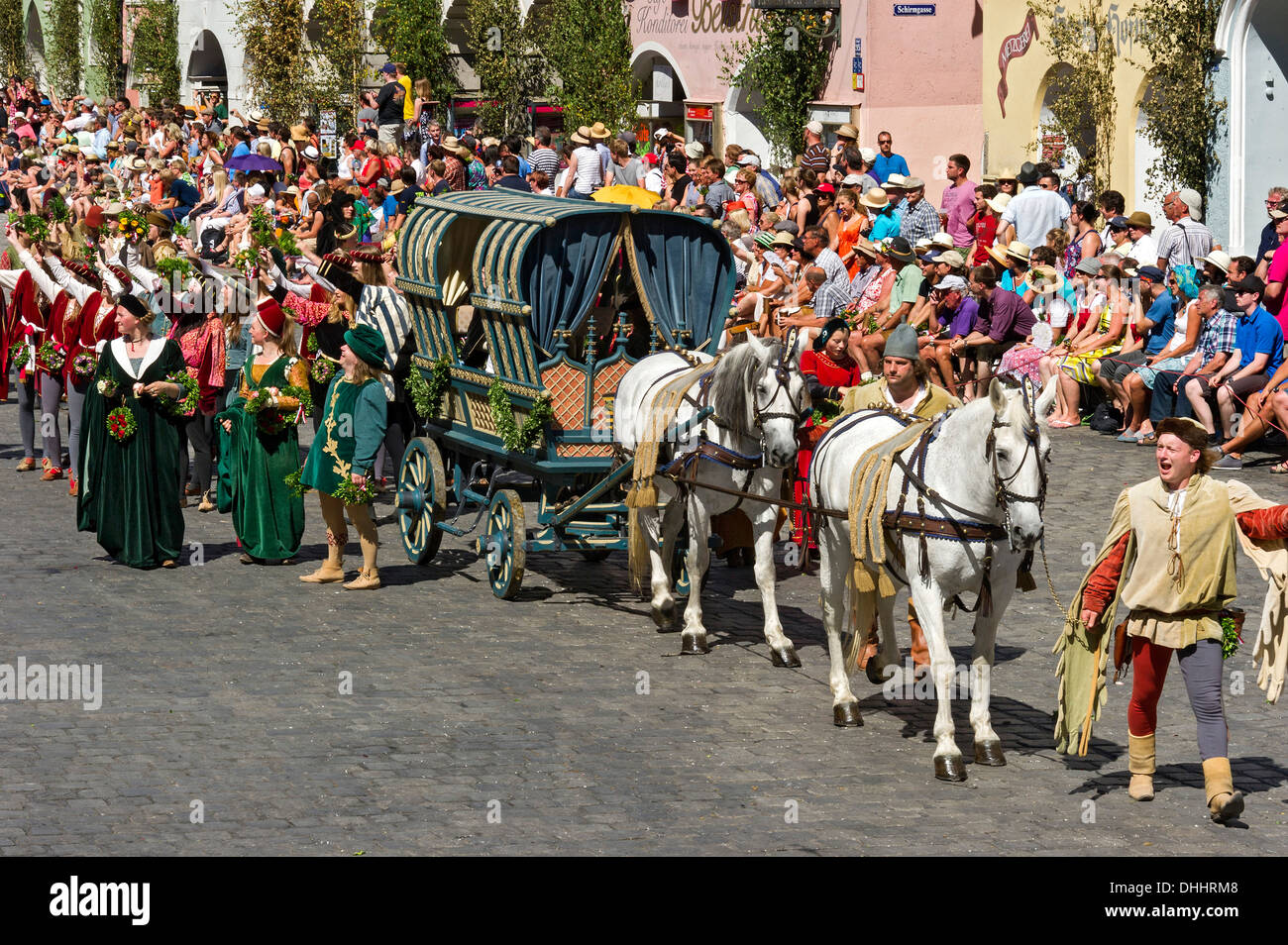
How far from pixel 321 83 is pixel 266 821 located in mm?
35357

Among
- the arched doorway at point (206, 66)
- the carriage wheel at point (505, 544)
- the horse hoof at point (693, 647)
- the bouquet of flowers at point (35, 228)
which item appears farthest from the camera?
the arched doorway at point (206, 66)

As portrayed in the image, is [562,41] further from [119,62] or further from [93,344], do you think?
[119,62]

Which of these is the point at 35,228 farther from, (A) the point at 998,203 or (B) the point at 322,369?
(A) the point at 998,203

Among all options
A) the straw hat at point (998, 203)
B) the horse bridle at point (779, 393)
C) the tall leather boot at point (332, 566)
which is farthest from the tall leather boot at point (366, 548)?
the straw hat at point (998, 203)

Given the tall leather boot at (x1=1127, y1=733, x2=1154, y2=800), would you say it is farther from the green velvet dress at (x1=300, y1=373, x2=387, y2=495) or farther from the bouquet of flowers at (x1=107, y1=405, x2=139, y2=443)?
the bouquet of flowers at (x1=107, y1=405, x2=139, y2=443)

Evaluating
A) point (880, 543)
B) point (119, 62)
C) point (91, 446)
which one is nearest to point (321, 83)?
point (119, 62)

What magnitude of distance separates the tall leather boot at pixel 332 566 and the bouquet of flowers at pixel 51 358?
4901mm

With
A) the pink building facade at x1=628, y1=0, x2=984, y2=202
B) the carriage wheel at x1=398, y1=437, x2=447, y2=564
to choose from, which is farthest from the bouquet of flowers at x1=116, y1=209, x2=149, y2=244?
the pink building facade at x1=628, y1=0, x2=984, y2=202

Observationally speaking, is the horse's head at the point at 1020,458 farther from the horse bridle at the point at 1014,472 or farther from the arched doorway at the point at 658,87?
the arched doorway at the point at 658,87

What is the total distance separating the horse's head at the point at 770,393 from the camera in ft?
35.7

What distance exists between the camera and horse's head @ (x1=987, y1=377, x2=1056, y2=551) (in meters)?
8.47

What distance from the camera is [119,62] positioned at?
5794 centimetres

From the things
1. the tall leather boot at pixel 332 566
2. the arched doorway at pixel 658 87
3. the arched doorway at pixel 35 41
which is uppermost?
the arched doorway at pixel 35 41

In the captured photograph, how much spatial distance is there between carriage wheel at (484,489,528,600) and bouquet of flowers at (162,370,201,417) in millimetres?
2563
